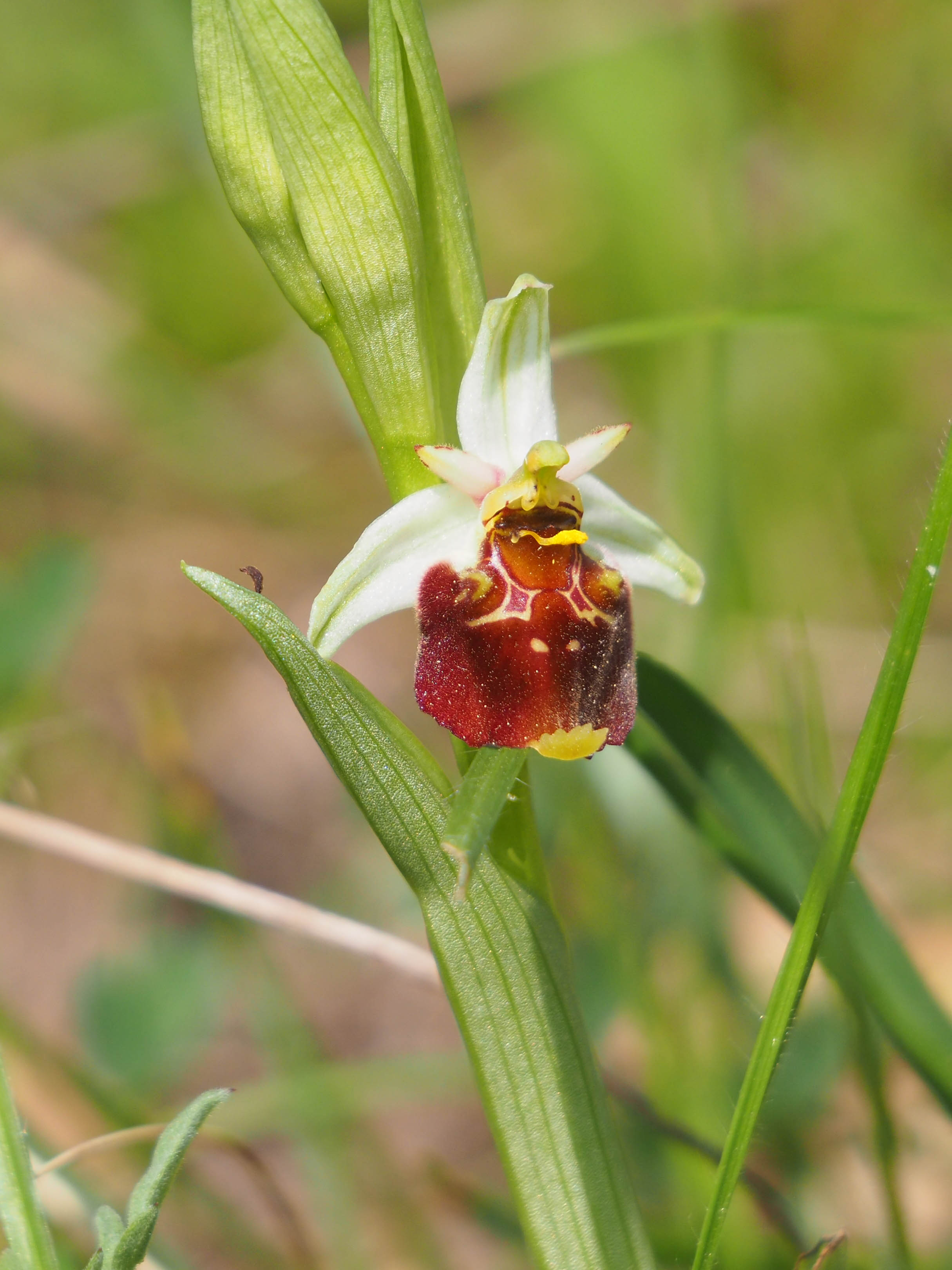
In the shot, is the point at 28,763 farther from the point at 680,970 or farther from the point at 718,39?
the point at 718,39

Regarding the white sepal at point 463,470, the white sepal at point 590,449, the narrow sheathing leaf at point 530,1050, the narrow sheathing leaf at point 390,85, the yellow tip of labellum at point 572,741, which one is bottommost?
the narrow sheathing leaf at point 530,1050

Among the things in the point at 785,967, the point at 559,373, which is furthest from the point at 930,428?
the point at 785,967

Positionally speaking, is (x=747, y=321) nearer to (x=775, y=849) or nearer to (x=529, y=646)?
(x=529, y=646)

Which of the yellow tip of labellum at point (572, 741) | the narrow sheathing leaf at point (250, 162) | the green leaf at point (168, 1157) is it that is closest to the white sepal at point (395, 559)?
the narrow sheathing leaf at point (250, 162)

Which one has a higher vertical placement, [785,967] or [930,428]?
[930,428]

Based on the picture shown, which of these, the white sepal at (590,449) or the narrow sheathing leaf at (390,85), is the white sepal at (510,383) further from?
the narrow sheathing leaf at (390,85)

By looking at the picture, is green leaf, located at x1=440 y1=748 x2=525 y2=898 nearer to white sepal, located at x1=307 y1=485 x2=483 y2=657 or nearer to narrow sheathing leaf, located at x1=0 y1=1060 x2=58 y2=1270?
white sepal, located at x1=307 y1=485 x2=483 y2=657

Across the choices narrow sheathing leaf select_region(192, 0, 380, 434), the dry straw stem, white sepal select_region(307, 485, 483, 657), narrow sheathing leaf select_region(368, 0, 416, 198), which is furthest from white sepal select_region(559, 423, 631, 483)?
the dry straw stem
